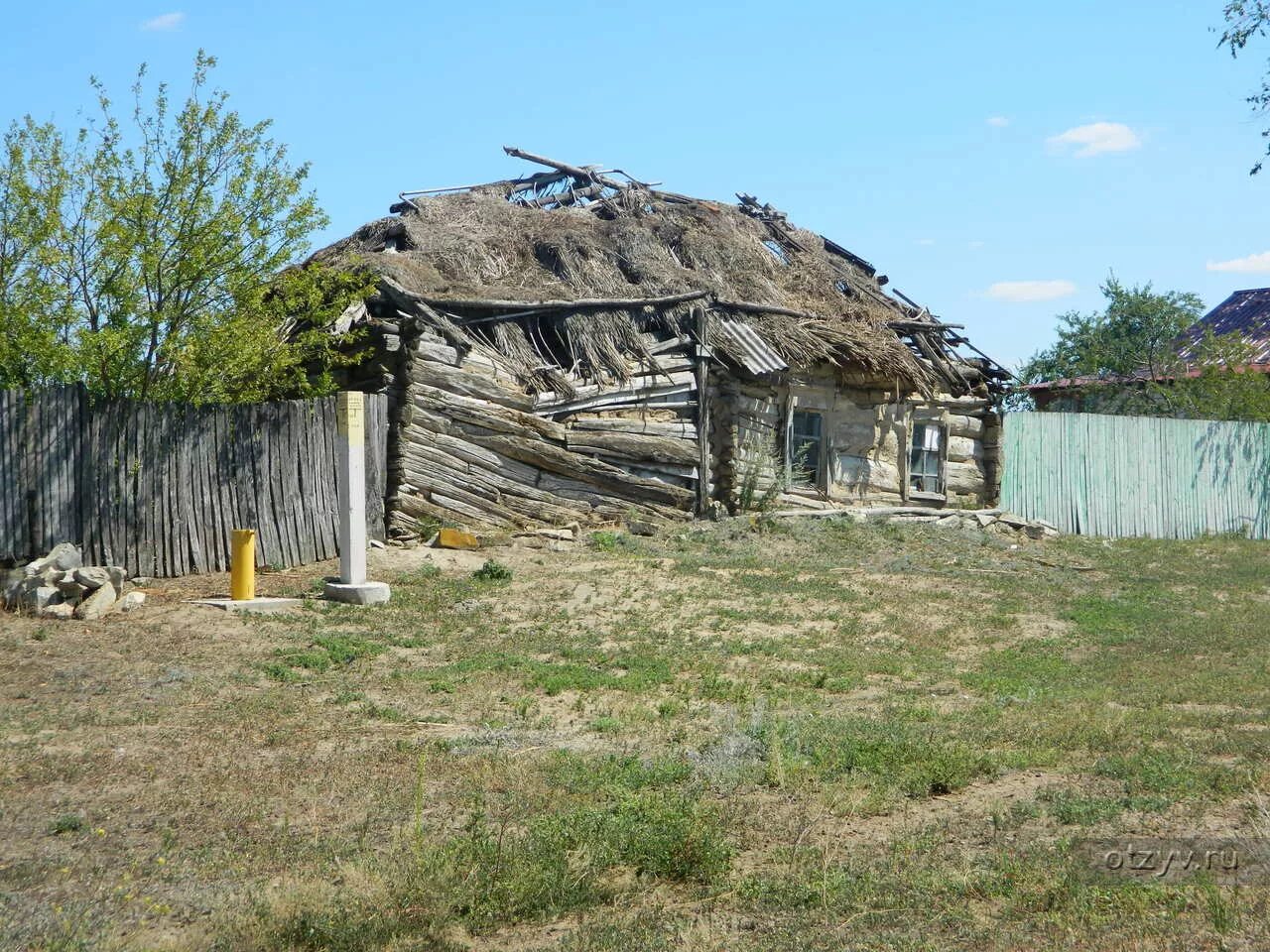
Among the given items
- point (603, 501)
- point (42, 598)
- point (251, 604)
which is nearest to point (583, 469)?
point (603, 501)

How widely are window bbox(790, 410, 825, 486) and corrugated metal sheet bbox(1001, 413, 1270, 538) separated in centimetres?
351

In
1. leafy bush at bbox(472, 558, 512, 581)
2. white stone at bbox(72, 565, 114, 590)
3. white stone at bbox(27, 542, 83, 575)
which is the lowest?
leafy bush at bbox(472, 558, 512, 581)

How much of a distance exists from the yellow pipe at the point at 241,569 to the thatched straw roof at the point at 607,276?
3.87 metres

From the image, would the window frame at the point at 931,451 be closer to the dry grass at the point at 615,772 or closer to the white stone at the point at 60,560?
the dry grass at the point at 615,772

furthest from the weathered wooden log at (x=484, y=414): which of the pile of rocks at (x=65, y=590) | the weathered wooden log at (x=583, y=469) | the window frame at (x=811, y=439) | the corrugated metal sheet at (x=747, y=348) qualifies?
the pile of rocks at (x=65, y=590)

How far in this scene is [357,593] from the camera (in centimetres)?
1029

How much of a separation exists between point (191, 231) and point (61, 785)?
6.28m

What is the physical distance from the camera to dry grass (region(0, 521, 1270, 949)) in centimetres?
416

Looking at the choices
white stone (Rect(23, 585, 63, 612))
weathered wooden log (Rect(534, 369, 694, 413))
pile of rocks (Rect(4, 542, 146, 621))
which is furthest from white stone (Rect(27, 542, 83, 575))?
weathered wooden log (Rect(534, 369, 694, 413))

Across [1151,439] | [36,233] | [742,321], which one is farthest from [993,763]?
[1151,439]

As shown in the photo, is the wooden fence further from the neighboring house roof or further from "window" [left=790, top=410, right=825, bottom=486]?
the neighboring house roof

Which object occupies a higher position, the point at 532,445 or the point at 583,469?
the point at 532,445

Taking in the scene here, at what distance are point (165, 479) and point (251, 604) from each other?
1.85 metres

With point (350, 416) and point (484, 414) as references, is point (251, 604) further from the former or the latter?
point (484, 414)
